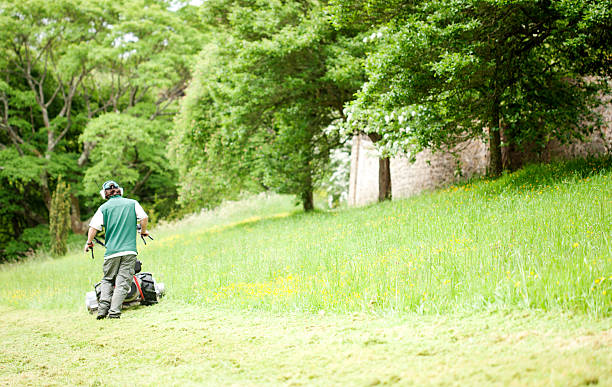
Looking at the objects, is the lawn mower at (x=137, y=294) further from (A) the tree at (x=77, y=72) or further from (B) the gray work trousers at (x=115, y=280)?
(A) the tree at (x=77, y=72)

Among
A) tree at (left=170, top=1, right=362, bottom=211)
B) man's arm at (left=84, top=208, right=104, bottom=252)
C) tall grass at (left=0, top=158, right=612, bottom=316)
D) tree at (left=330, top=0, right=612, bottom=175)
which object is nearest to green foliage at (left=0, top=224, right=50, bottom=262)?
tree at (left=170, top=1, right=362, bottom=211)

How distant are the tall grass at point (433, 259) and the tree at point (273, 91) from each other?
3709mm

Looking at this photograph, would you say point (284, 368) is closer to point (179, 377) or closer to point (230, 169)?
point (179, 377)

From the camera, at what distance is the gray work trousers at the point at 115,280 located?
670 cm

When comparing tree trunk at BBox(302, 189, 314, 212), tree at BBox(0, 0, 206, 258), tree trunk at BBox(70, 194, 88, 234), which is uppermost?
tree at BBox(0, 0, 206, 258)

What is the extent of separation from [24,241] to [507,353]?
27876 mm

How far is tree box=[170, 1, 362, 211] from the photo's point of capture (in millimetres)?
13438

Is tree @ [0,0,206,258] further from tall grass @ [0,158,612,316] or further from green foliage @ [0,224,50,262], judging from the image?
tall grass @ [0,158,612,316]

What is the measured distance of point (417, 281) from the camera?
5316 mm

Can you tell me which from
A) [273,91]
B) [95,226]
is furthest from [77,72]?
[95,226]

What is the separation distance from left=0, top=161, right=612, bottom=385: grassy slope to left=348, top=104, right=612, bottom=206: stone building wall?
5.18 ft

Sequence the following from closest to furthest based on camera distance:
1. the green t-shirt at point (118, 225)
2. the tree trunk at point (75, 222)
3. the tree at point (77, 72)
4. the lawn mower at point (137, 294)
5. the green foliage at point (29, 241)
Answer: the green t-shirt at point (118, 225), the lawn mower at point (137, 294), the tree at point (77, 72), the green foliage at point (29, 241), the tree trunk at point (75, 222)

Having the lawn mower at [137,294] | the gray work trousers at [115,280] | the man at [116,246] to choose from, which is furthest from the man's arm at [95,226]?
the gray work trousers at [115,280]

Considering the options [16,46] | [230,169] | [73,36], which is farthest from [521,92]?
[16,46]
